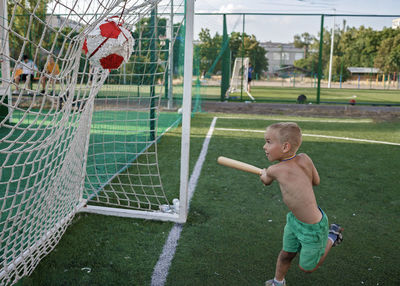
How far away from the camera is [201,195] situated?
4.69 metres

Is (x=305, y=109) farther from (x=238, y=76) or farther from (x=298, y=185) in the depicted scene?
(x=298, y=185)

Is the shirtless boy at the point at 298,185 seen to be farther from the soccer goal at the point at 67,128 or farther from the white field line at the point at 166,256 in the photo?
the soccer goal at the point at 67,128

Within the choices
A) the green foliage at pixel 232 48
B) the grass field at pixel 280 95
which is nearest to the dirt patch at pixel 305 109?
the grass field at pixel 280 95

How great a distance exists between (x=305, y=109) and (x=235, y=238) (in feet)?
37.0

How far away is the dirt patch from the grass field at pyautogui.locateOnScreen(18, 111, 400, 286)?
7.31m

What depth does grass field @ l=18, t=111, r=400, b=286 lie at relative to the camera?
9.50 feet

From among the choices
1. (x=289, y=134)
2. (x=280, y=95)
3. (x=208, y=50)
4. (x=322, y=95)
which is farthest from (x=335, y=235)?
(x=280, y=95)

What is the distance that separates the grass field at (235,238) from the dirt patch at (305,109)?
731 centimetres

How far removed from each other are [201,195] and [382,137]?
19.4 ft

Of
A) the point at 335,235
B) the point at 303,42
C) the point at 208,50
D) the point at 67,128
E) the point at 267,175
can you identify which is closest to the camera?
the point at 267,175

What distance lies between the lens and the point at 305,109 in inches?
552

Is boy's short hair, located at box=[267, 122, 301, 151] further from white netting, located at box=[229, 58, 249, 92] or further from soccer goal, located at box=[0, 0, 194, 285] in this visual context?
white netting, located at box=[229, 58, 249, 92]

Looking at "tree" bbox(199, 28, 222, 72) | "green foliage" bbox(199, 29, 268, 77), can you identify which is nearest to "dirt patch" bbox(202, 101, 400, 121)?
"tree" bbox(199, 28, 222, 72)

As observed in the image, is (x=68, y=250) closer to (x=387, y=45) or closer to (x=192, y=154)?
(x=192, y=154)
